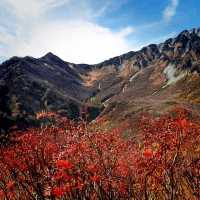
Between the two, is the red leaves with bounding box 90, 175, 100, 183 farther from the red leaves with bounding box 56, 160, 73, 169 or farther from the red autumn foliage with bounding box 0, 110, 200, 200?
the red leaves with bounding box 56, 160, 73, 169

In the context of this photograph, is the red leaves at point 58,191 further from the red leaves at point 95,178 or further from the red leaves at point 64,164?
the red leaves at point 95,178

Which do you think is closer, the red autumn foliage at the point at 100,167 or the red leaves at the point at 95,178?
the red leaves at the point at 95,178

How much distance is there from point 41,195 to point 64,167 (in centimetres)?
265

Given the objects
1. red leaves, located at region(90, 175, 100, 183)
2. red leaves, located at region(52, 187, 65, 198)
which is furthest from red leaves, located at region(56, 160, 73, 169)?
red leaves, located at region(90, 175, 100, 183)

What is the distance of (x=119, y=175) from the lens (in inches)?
1075

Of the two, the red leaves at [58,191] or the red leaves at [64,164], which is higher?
the red leaves at [64,164]

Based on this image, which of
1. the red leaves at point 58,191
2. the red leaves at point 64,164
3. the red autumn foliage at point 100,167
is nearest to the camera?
the red leaves at point 58,191

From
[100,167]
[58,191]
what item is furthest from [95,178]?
[58,191]

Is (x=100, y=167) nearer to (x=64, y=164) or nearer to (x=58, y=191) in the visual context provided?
(x=64, y=164)

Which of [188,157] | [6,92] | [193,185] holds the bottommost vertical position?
[193,185]

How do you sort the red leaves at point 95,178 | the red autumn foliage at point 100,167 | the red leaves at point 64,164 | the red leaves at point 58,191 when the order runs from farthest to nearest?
Result: the red leaves at point 64,164
the red autumn foliage at point 100,167
the red leaves at point 58,191
the red leaves at point 95,178

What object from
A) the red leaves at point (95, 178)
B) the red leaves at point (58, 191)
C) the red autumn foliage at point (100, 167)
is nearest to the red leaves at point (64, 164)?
the red autumn foliage at point (100, 167)

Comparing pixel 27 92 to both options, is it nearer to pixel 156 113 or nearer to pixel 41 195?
pixel 156 113

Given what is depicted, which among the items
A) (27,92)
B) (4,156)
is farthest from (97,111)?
(4,156)
